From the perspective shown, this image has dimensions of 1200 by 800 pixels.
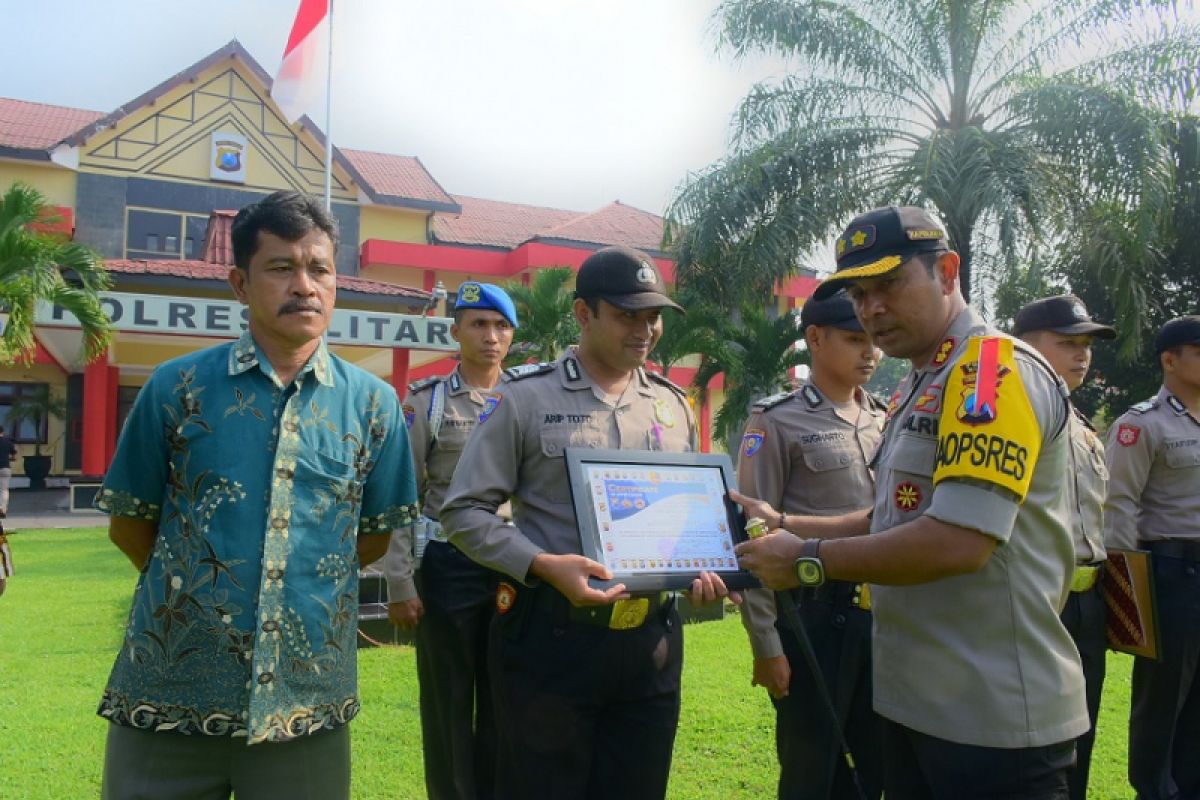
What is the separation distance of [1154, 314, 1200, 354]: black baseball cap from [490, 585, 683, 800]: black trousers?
3.28 meters

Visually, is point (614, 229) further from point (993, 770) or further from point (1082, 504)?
point (993, 770)

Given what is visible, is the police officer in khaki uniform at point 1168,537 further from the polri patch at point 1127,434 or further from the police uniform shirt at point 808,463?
the police uniform shirt at point 808,463

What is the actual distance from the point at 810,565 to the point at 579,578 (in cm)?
61

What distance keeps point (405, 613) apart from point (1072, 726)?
2794 mm

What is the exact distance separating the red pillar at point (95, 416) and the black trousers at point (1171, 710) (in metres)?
21.0

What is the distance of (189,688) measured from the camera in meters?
2.11

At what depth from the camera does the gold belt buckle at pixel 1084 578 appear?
→ 12.0 ft

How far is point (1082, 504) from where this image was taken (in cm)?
355

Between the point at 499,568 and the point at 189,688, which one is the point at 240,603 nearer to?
the point at 189,688

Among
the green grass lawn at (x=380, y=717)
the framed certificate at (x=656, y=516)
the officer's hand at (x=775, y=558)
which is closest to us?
the officer's hand at (x=775, y=558)

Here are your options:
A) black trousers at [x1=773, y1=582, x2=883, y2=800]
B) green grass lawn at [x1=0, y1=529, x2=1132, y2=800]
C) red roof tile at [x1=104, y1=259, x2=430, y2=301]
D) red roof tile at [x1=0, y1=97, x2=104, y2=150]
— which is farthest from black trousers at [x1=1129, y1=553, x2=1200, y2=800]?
red roof tile at [x1=0, y1=97, x2=104, y2=150]

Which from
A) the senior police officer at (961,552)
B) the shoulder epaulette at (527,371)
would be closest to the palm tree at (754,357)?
the shoulder epaulette at (527,371)

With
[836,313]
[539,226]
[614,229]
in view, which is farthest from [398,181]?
[836,313]

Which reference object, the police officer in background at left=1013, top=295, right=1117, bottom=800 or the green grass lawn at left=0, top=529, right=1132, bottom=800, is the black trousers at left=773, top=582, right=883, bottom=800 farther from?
the green grass lawn at left=0, top=529, right=1132, bottom=800
